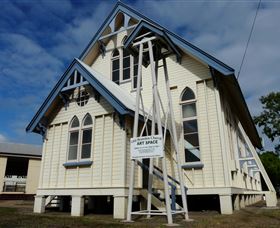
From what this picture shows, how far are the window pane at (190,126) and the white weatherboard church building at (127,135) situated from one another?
49 millimetres

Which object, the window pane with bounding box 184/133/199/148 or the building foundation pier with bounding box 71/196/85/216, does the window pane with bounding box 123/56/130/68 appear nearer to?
the window pane with bounding box 184/133/199/148

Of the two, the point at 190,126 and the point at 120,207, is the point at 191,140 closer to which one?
the point at 190,126

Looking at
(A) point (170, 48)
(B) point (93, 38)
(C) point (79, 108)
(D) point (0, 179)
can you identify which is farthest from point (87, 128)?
(D) point (0, 179)

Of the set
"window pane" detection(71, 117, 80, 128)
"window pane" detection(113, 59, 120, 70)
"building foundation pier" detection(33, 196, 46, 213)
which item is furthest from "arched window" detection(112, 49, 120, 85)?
"building foundation pier" detection(33, 196, 46, 213)

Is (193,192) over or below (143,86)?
below

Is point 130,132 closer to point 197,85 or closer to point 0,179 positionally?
point 197,85

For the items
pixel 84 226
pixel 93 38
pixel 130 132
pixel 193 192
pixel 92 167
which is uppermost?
pixel 93 38

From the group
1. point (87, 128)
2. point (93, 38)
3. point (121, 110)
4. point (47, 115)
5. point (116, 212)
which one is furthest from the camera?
point (93, 38)

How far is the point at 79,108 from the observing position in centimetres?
1325

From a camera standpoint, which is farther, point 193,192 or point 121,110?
point 193,192

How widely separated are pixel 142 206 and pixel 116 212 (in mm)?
1509

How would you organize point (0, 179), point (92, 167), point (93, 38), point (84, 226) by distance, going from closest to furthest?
point (84, 226) → point (92, 167) → point (93, 38) → point (0, 179)

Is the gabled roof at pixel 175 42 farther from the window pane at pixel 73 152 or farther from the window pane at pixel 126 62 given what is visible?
the window pane at pixel 73 152

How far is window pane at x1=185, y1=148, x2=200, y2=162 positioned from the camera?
12498mm
